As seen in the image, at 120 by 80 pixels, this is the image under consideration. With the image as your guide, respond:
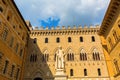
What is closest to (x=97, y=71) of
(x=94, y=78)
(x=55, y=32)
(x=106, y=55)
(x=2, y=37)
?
(x=94, y=78)

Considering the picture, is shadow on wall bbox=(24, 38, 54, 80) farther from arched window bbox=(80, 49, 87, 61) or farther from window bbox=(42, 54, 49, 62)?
arched window bbox=(80, 49, 87, 61)

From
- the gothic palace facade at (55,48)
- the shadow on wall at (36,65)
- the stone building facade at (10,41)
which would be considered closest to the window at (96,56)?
the gothic palace facade at (55,48)

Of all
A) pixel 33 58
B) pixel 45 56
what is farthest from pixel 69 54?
pixel 33 58

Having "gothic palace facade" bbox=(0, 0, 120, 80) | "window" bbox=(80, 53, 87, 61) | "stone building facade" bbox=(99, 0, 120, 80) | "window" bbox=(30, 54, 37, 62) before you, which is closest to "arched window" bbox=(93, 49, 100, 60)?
"gothic palace facade" bbox=(0, 0, 120, 80)

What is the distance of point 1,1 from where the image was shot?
1534cm

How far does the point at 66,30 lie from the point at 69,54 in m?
5.50

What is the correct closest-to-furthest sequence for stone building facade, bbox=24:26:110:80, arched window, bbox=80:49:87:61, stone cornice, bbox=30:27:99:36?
1. stone building facade, bbox=24:26:110:80
2. arched window, bbox=80:49:87:61
3. stone cornice, bbox=30:27:99:36

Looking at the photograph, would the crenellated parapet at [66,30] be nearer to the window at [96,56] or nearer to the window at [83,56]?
the window at [96,56]

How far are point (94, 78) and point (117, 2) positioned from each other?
13.5 metres

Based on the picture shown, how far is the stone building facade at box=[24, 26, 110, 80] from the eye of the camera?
2281 centimetres

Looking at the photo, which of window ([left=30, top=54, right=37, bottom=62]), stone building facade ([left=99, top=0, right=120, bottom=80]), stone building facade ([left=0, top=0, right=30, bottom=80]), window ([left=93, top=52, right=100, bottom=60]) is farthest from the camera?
window ([left=30, top=54, right=37, bottom=62])

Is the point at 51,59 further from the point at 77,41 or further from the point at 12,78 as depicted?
the point at 12,78

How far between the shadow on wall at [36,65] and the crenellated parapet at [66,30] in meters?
2.94

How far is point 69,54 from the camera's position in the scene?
24703 millimetres
